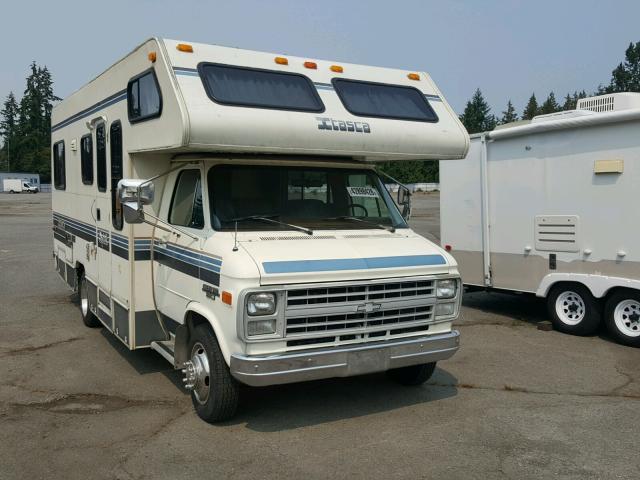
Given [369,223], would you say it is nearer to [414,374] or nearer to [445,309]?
[445,309]

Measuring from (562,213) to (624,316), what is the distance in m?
1.54

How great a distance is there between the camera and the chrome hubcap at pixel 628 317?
8.00 m

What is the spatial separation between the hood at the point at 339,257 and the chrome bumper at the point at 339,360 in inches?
21.5

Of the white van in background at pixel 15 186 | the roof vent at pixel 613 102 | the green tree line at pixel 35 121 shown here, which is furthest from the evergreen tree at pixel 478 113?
the roof vent at pixel 613 102

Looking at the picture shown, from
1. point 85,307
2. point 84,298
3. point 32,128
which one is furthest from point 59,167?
point 32,128

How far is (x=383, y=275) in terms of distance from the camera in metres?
5.14

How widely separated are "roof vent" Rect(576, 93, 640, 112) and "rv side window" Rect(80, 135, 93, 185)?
6727 mm

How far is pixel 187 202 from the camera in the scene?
5.76 metres

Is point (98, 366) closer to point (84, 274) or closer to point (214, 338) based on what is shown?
point (84, 274)

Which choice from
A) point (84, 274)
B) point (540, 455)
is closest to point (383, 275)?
point (540, 455)

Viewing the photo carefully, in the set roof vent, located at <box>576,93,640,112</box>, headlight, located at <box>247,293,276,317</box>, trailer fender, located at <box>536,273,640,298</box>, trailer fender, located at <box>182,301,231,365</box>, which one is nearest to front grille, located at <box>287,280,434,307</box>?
headlight, located at <box>247,293,276,317</box>

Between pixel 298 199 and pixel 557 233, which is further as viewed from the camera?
pixel 557 233

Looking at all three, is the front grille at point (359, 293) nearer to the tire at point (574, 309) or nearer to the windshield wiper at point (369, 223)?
the windshield wiper at point (369, 223)

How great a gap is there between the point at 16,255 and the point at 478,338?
42.0 ft
